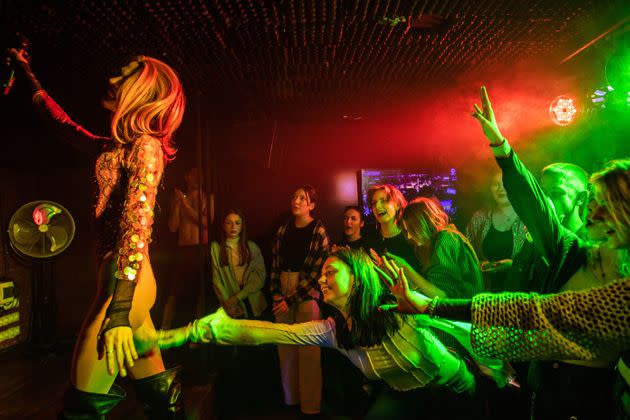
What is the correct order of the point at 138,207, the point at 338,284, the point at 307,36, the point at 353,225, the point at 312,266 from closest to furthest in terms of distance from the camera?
the point at 138,207 < the point at 338,284 < the point at 307,36 < the point at 312,266 < the point at 353,225

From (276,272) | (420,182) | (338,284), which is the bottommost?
(276,272)

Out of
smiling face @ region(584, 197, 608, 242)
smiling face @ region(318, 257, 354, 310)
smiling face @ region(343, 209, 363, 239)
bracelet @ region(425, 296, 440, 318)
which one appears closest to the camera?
smiling face @ region(584, 197, 608, 242)

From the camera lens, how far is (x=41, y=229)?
4453 mm

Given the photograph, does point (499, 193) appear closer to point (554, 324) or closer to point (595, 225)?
point (595, 225)

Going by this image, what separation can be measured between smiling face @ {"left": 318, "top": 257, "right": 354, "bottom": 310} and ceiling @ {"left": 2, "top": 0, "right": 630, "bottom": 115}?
1.74 meters

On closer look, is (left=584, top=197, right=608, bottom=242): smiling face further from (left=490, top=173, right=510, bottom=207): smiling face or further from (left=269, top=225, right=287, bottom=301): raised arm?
A: (left=269, top=225, right=287, bottom=301): raised arm

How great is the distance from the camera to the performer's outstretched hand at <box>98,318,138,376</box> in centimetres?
169

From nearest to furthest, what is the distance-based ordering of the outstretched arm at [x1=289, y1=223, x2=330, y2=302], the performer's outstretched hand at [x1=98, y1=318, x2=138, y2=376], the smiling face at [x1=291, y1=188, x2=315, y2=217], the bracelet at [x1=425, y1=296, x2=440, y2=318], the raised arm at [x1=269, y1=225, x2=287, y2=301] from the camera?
1. the bracelet at [x1=425, y1=296, x2=440, y2=318]
2. the performer's outstretched hand at [x1=98, y1=318, x2=138, y2=376]
3. the outstretched arm at [x1=289, y1=223, x2=330, y2=302]
4. the raised arm at [x1=269, y1=225, x2=287, y2=301]
5. the smiling face at [x1=291, y1=188, x2=315, y2=217]

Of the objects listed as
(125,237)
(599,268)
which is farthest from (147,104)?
(599,268)

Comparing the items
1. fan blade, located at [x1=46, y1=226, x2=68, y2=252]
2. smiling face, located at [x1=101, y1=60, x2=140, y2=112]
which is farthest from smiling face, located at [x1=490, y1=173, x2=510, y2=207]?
fan blade, located at [x1=46, y1=226, x2=68, y2=252]

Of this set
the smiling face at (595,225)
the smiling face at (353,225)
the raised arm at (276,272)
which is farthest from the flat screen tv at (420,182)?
the smiling face at (595,225)

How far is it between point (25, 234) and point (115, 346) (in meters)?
3.67

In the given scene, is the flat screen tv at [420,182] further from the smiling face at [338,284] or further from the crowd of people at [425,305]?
the smiling face at [338,284]

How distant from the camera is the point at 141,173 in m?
1.87
